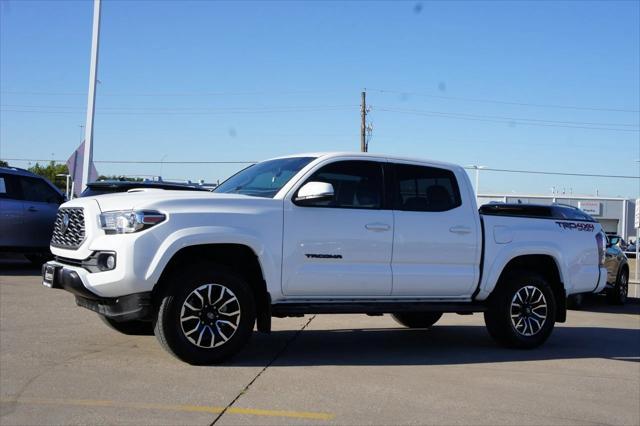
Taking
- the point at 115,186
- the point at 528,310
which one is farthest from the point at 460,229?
the point at 115,186

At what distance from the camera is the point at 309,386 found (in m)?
5.74

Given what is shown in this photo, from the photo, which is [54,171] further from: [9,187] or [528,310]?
[528,310]

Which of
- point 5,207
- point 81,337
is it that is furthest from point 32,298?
point 5,207

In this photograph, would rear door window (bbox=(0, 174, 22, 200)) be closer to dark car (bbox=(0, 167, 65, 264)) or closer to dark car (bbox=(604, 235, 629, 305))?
dark car (bbox=(0, 167, 65, 264))

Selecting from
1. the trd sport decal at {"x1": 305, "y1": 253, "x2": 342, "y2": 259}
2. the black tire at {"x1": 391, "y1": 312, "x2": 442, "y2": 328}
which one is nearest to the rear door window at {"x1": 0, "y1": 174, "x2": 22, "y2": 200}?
the black tire at {"x1": 391, "y1": 312, "x2": 442, "y2": 328}

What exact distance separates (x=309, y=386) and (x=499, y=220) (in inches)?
129

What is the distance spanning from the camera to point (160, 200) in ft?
20.0

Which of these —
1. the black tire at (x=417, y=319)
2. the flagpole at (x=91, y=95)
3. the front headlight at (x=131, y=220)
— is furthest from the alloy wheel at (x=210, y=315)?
the flagpole at (x=91, y=95)

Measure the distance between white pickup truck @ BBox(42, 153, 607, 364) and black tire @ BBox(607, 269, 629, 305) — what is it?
6.07 metres

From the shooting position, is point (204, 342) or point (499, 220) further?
point (499, 220)

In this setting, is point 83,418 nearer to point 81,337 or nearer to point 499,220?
point 81,337

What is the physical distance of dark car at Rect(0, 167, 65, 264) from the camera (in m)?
13.6

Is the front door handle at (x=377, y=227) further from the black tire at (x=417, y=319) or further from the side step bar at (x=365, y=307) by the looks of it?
the black tire at (x=417, y=319)

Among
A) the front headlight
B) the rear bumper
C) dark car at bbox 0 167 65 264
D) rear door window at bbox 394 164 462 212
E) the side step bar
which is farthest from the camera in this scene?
dark car at bbox 0 167 65 264
